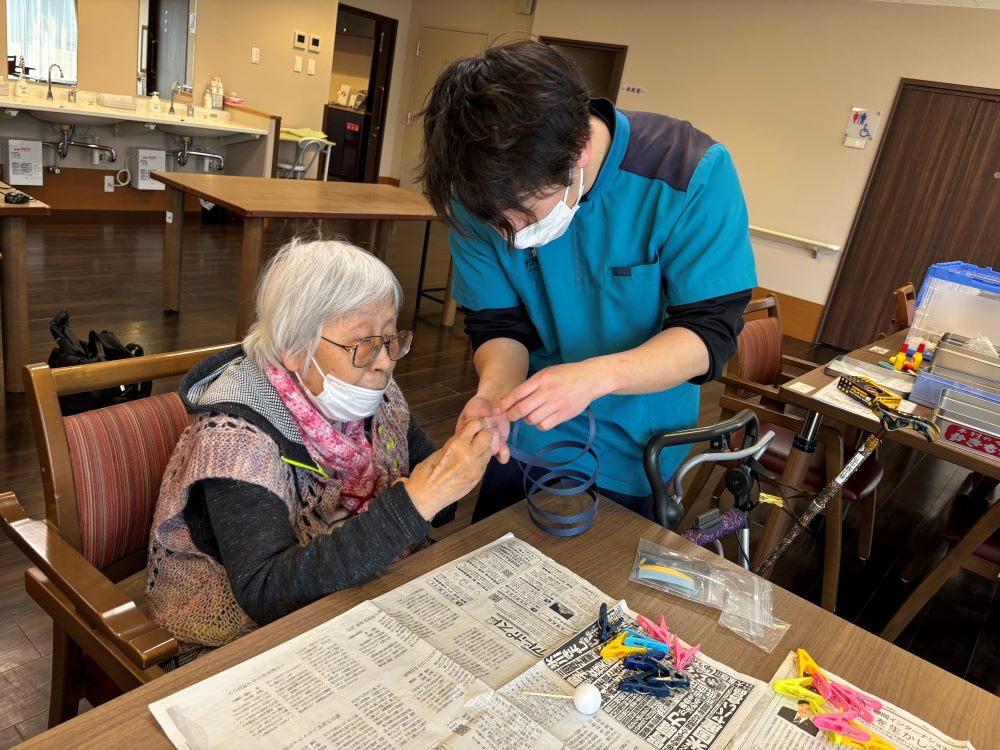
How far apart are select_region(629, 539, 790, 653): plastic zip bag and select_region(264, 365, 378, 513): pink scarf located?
51cm

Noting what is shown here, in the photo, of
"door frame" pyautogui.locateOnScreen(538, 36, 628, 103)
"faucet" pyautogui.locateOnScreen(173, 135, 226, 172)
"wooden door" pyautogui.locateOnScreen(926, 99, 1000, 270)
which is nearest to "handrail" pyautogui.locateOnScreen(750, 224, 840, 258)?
"wooden door" pyautogui.locateOnScreen(926, 99, 1000, 270)

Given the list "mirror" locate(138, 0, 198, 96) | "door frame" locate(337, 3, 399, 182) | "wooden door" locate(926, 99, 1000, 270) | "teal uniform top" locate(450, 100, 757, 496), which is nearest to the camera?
"teal uniform top" locate(450, 100, 757, 496)

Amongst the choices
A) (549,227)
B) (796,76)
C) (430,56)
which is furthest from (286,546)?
(430,56)

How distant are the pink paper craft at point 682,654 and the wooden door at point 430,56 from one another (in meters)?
8.61

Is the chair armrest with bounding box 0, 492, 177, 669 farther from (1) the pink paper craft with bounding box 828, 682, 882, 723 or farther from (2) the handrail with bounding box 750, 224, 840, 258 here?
(2) the handrail with bounding box 750, 224, 840, 258

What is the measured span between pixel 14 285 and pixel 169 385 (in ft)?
2.35

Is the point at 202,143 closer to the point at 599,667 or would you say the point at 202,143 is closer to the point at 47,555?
the point at 47,555

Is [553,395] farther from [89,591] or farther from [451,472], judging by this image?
[89,591]

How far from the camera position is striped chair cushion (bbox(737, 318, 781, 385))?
8.91 feet

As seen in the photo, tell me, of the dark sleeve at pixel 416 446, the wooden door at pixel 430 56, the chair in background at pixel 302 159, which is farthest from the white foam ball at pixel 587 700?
the wooden door at pixel 430 56

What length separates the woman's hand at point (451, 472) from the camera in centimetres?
103

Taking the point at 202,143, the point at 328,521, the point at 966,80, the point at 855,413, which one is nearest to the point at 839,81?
the point at 966,80

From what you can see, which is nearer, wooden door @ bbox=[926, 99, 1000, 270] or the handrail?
wooden door @ bbox=[926, 99, 1000, 270]

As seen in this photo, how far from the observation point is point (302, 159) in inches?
297
